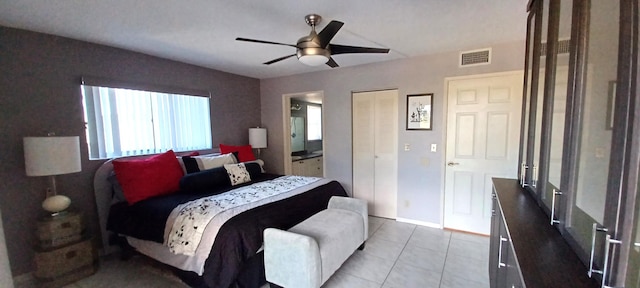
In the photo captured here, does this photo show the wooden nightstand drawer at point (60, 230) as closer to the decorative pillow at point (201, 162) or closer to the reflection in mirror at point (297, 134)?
the decorative pillow at point (201, 162)

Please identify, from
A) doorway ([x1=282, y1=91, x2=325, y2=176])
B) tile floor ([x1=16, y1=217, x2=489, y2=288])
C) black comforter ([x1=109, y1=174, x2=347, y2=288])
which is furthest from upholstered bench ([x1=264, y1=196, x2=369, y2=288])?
doorway ([x1=282, y1=91, x2=325, y2=176])

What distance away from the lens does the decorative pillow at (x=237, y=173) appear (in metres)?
3.12

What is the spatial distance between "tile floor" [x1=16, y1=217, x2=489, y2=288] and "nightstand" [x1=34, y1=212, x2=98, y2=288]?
14 centimetres

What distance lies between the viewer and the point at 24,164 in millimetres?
2348

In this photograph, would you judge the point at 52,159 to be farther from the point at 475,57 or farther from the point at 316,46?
the point at 475,57

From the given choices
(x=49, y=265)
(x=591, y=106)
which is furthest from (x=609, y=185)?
(x=49, y=265)

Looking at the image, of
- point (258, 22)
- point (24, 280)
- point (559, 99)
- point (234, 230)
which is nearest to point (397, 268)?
point (234, 230)

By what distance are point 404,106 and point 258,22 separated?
2.24 metres

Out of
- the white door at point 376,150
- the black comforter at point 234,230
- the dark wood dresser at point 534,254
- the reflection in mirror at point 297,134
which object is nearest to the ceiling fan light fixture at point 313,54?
the black comforter at point 234,230

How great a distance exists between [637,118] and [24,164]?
393 cm

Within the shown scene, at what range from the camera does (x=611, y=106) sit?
730 mm

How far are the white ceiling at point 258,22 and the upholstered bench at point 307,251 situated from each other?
5.89ft

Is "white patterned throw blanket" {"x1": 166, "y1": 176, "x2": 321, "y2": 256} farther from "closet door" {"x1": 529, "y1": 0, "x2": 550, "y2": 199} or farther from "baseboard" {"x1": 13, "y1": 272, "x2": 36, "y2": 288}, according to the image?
"closet door" {"x1": 529, "y1": 0, "x2": 550, "y2": 199}

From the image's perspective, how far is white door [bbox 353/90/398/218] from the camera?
3.73 metres
